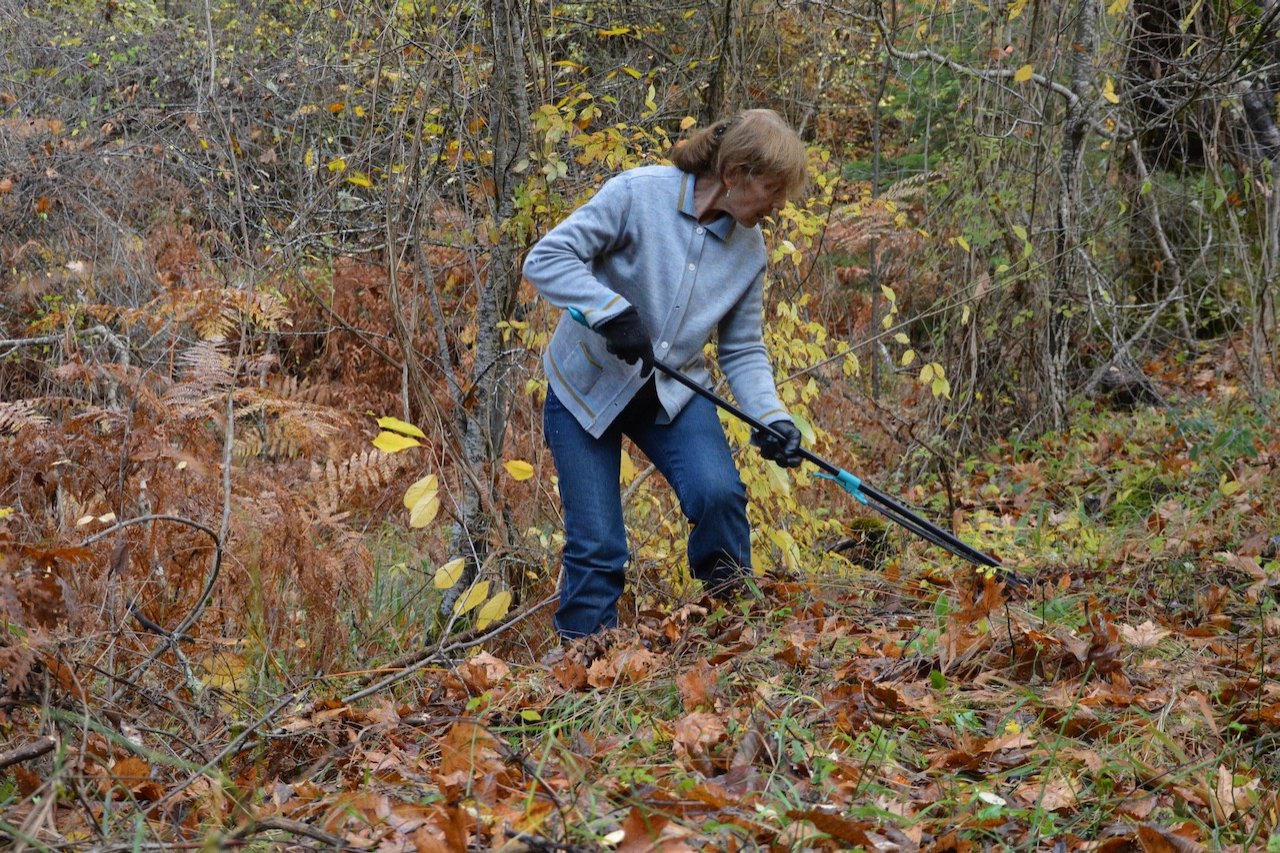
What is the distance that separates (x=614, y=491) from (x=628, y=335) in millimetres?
571

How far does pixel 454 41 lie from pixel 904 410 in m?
4.44

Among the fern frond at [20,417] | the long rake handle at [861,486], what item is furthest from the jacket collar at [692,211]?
the fern frond at [20,417]

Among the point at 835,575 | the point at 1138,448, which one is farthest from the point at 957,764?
the point at 1138,448

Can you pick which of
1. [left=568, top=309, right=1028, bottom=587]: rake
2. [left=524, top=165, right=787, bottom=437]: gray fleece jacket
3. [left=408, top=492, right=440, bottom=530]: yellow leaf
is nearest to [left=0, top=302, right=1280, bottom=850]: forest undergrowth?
[left=568, top=309, right=1028, bottom=587]: rake

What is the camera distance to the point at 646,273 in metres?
3.59

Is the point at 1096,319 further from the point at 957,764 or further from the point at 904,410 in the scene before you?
the point at 957,764

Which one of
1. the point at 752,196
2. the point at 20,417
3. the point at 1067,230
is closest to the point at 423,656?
the point at 752,196

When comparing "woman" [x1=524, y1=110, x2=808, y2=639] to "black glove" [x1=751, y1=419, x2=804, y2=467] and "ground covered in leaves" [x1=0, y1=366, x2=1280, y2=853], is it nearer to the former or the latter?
"black glove" [x1=751, y1=419, x2=804, y2=467]

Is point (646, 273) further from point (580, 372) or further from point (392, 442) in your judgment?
point (392, 442)

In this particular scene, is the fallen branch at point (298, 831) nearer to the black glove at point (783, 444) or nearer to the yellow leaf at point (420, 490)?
the yellow leaf at point (420, 490)

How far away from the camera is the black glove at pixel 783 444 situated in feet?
A: 12.0

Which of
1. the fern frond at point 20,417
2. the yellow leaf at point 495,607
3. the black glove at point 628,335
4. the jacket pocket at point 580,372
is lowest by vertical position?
the yellow leaf at point 495,607

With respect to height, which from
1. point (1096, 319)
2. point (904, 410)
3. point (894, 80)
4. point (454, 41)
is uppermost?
point (454, 41)

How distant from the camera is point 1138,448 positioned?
6852mm
